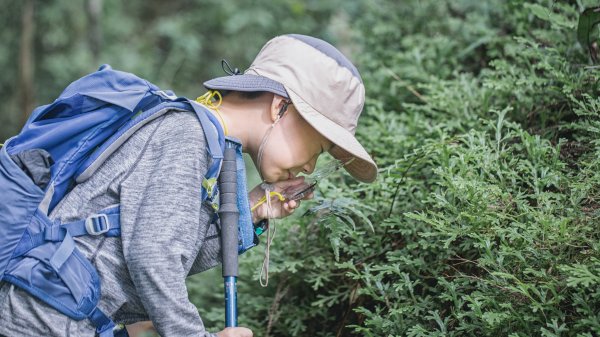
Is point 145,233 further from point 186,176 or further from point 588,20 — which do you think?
point 588,20

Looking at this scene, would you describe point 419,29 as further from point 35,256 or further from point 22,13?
point 22,13

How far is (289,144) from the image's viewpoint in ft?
8.38

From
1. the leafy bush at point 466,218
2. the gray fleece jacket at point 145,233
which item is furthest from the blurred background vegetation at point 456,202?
the gray fleece jacket at point 145,233

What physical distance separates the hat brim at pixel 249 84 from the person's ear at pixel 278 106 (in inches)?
1.2

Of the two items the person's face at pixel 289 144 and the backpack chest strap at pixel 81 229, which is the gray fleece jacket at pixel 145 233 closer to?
the backpack chest strap at pixel 81 229

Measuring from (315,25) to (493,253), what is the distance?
23.1ft

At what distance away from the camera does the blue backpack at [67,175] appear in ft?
6.98

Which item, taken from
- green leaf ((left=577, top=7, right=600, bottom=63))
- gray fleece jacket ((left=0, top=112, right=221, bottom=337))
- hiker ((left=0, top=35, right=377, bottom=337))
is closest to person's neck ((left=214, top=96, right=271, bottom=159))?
hiker ((left=0, top=35, right=377, bottom=337))

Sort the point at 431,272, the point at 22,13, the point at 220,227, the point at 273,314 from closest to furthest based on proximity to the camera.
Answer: the point at 220,227 → the point at 431,272 → the point at 273,314 → the point at 22,13

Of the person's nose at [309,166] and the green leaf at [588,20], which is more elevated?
the green leaf at [588,20]

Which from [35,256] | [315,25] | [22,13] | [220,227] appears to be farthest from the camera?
[315,25]

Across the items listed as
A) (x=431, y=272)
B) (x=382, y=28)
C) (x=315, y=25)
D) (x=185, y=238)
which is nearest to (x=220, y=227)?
(x=185, y=238)

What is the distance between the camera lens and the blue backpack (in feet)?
6.98

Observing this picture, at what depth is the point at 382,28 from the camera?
500 cm
